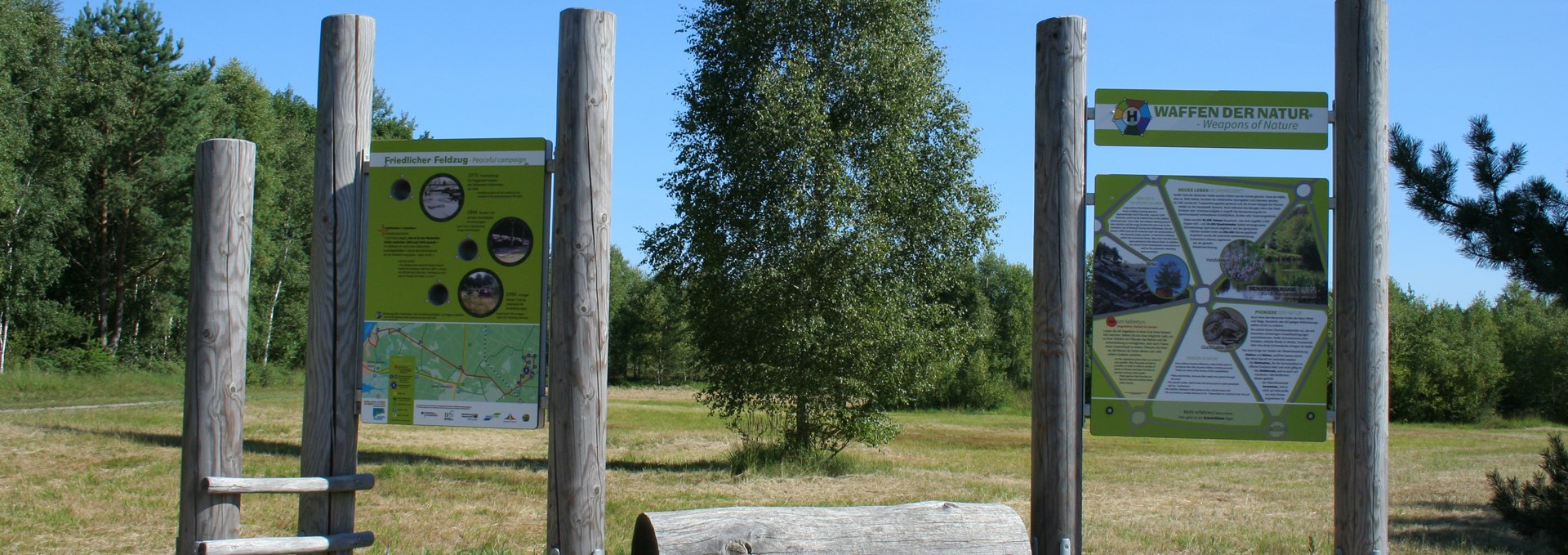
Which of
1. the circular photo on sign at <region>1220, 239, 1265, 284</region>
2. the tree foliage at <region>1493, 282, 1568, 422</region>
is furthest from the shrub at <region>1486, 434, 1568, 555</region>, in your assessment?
the tree foliage at <region>1493, 282, 1568, 422</region>

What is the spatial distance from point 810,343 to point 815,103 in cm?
392

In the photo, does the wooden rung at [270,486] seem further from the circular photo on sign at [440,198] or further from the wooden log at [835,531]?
the wooden log at [835,531]

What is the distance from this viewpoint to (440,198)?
18.8 ft

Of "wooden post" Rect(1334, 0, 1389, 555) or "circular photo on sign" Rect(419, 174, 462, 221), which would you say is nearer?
"wooden post" Rect(1334, 0, 1389, 555)

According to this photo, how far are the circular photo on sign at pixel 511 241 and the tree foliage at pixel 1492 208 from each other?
6.90 m

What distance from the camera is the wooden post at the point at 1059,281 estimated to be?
17.3ft

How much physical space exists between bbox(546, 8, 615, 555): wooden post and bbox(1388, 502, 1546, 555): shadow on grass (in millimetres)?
7884

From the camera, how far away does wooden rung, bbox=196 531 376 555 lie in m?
5.16

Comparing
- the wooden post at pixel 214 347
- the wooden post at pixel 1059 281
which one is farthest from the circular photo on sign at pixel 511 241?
the wooden post at pixel 1059 281

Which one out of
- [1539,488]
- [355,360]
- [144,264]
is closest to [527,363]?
[355,360]

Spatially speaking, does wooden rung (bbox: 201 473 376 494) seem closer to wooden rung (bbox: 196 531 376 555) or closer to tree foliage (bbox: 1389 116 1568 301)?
wooden rung (bbox: 196 531 376 555)

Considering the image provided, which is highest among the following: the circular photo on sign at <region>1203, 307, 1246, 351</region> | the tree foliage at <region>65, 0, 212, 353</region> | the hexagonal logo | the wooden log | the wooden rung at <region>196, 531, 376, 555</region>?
the tree foliage at <region>65, 0, 212, 353</region>

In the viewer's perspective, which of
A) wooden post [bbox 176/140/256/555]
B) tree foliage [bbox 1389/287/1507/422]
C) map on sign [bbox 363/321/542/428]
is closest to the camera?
wooden post [bbox 176/140/256/555]

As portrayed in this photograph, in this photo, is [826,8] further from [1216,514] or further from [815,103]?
[1216,514]
